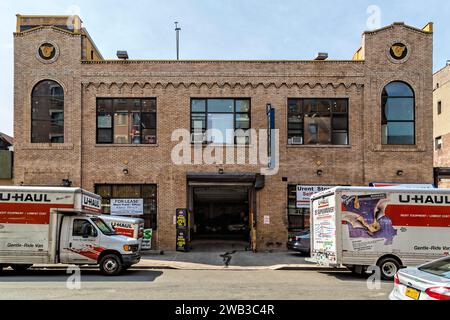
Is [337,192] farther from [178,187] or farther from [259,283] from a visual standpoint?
[178,187]

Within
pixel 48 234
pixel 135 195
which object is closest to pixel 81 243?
pixel 48 234

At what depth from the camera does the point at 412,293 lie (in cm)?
672

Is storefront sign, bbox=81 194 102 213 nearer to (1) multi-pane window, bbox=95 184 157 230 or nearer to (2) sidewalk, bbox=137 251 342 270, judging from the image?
(2) sidewalk, bbox=137 251 342 270

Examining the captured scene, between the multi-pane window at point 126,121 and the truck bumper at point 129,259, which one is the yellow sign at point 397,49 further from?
the truck bumper at point 129,259

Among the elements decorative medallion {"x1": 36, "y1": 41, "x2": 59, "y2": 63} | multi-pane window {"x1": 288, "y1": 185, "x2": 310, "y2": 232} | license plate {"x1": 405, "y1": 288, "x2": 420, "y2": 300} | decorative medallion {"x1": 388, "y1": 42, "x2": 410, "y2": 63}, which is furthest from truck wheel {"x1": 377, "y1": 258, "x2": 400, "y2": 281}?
decorative medallion {"x1": 36, "y1": 41, "x2": 59, "y2": 63}

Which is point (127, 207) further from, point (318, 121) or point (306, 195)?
point (318, 121)

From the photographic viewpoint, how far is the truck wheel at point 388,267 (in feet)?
48.9

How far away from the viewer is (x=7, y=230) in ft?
50.5

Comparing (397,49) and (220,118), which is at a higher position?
(397,49)

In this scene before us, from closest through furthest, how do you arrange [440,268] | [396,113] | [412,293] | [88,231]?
[412,293]
[440,268]
[88,231]
[396,113]

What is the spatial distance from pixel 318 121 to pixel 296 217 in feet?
16.1

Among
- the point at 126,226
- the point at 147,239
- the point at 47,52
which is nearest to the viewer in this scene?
the point at 126,226

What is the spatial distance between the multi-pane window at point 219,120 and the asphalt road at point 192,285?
8.58 m
